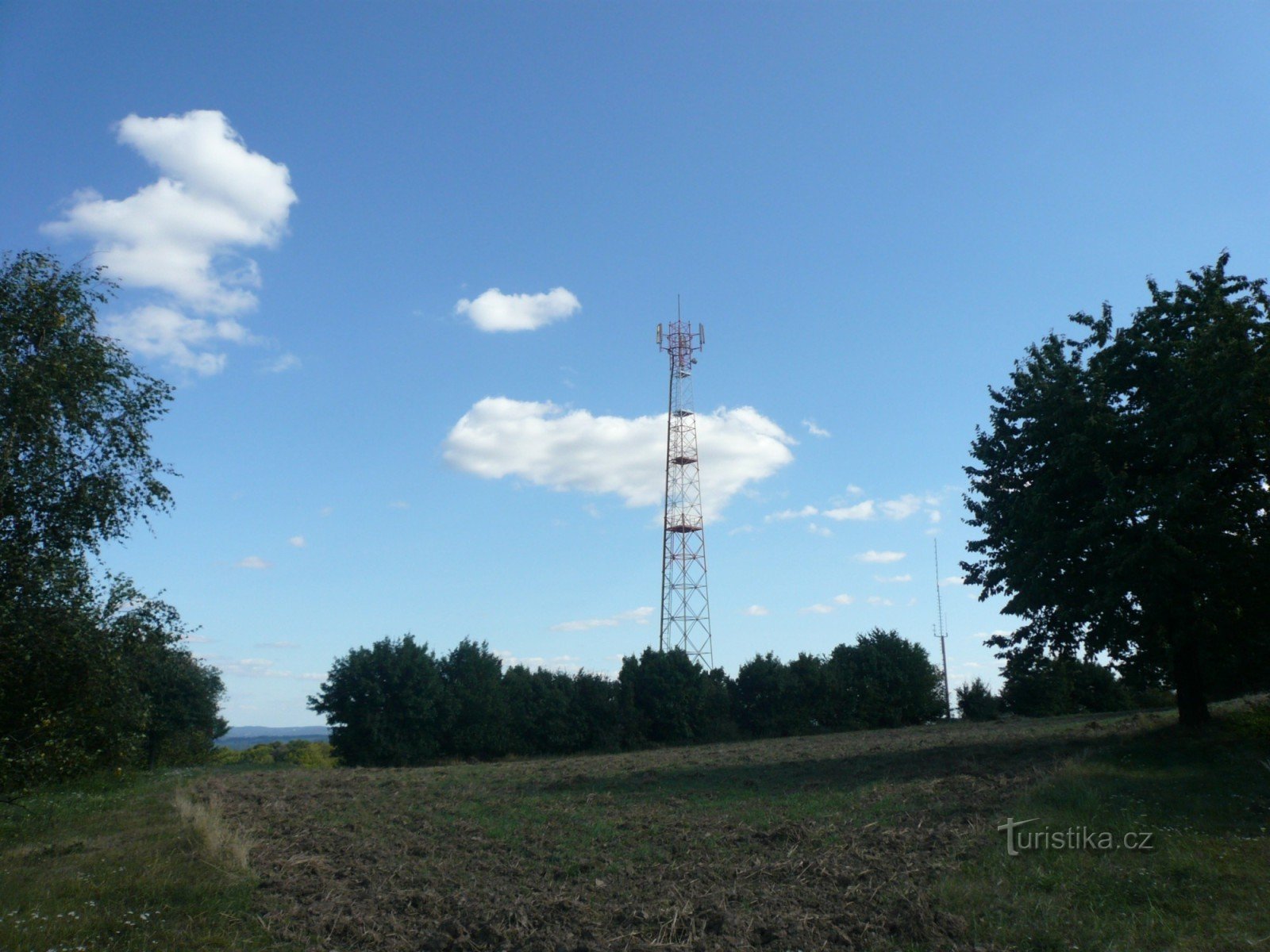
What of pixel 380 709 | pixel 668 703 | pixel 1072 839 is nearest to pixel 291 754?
pixel 380 709

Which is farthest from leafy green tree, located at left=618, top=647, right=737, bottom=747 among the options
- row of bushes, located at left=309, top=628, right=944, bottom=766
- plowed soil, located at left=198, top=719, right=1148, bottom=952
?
plowed soil, located at left=198, top=719, right=1148, bottom=952

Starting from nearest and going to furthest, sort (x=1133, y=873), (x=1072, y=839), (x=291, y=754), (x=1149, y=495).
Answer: (x=1133, y=873) → (x=1072, y=839) → (x=1149, y=495) → (x=291, y=754)

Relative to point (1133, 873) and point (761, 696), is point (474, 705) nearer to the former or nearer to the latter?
point (761, 696)

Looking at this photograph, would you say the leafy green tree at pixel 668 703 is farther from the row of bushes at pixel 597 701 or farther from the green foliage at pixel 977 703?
the green foliage at pixel 977 703

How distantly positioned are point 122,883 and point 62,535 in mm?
7977

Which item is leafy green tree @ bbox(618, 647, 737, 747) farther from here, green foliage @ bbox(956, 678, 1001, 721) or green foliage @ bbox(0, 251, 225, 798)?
green foliage @ bbox(0, 251, 225, 798)

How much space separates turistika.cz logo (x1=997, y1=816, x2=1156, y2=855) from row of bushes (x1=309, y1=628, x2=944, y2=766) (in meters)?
38.0

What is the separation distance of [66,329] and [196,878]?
11.2 m

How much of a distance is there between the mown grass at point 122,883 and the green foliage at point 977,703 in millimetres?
53099

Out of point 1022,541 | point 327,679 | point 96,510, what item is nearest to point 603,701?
point 327,679

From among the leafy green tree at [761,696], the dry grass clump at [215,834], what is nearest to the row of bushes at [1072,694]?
the leafy green tree at [761,696]

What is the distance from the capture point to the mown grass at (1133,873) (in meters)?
8.34

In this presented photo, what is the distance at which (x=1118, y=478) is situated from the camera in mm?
19547

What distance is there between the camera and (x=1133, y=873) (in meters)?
9.93
